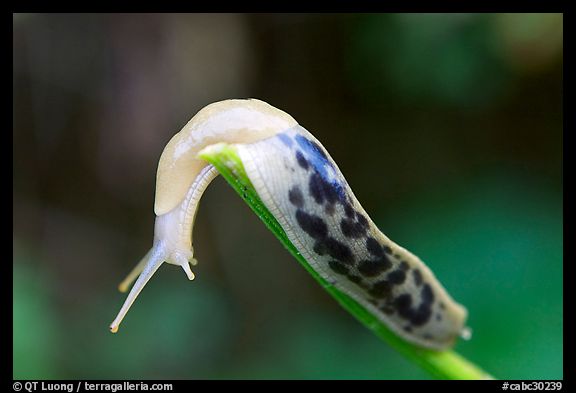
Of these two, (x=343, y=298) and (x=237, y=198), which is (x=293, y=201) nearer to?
(x=343, y=298)

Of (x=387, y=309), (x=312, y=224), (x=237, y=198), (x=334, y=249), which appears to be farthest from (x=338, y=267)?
(x=237, y=198)

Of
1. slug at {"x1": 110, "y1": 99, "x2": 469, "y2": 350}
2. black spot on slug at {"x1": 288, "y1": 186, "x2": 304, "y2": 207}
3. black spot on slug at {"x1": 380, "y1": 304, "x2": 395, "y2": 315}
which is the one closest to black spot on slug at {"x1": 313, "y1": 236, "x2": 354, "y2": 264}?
slug at {"x1": 110, "y1": 99, "x2": 469, "y2": 350}

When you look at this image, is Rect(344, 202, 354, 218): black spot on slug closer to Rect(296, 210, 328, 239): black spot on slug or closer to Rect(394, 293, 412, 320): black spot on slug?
Rect(296, 210, 328, 239): black spot on slug

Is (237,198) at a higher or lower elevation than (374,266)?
higher

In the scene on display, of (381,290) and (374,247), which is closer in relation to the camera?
(374,247)

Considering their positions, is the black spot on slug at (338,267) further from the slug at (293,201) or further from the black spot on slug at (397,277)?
the black spot on slug at (397,277)

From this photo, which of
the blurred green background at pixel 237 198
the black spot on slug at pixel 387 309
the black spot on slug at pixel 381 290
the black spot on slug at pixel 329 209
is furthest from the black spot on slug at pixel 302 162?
the blurred green background at pixel 237 198
